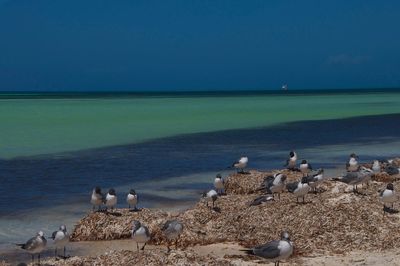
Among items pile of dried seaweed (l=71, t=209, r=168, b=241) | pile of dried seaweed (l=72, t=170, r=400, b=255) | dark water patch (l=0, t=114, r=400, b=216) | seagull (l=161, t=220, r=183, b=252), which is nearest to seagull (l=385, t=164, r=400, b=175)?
pile of dried seaweed (l=72, t=170, r=400, b=255)

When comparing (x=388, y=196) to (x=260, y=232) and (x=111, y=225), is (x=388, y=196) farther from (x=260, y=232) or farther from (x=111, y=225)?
(x=111, y=225)

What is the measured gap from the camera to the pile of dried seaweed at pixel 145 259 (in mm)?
11852

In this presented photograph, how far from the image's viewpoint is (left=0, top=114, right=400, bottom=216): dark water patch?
22375 mm

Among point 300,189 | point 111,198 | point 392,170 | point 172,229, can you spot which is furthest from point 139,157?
point 172,229

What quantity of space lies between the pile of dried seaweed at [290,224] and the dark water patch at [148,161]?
3906mm

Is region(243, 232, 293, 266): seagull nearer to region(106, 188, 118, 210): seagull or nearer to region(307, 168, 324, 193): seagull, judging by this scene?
region(106, 188, 118, 210): seagull

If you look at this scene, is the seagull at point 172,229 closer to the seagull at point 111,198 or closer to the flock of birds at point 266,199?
the flock of birds at point 266,199

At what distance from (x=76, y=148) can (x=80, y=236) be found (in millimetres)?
22102

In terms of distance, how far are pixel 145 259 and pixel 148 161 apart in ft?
61.1

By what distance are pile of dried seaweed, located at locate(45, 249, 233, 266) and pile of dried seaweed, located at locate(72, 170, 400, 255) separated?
2.25 metres

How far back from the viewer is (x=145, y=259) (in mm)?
11883

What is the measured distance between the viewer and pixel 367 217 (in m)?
14.8

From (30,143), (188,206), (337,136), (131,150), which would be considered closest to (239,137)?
(337,136)

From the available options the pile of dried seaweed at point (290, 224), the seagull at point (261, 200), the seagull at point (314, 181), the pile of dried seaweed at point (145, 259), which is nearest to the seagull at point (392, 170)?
the seagull at point (314, 181)
